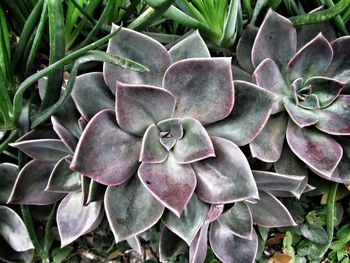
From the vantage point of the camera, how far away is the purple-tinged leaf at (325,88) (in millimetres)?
866

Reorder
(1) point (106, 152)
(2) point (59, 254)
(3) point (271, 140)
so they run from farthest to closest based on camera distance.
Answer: (2) point (59, 254), (3) point (271, 140), (1) point (106, 152)

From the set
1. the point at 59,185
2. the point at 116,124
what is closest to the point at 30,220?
the point at 59,185

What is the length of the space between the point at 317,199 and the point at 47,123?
0.56 meters

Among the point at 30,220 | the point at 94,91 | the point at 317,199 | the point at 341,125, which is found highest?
the point at 94,91

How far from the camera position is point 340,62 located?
0.89 meters

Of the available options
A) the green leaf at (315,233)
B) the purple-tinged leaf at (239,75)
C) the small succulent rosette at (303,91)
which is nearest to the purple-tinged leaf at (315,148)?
the small succulent rosette at (303,91)

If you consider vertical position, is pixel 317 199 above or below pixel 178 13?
below

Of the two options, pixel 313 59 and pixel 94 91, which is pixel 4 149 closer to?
pixel 94 91

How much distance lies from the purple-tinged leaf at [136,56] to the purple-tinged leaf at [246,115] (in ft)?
0.41

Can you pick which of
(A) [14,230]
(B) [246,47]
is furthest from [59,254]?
(B) [246,47]

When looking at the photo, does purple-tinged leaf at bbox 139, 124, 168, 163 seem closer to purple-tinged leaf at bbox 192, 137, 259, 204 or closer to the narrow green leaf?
purple-tinged leaf at bbox 192, 137, 259, 204

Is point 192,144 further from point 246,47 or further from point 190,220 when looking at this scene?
point 246,47

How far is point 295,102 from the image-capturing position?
0.87 m

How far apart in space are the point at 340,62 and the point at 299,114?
136 millimetres
